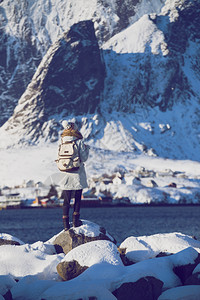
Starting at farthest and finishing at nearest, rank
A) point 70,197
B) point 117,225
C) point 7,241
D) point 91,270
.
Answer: point 117,225, point 7,241, point 70,197, point 91,270

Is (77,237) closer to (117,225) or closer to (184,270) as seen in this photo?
(184,270)

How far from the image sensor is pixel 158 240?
66.2 ft

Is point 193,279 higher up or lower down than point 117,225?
higher up

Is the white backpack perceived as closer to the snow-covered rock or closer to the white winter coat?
the white winter coat

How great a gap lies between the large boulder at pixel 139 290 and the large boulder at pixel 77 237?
12.4 ft

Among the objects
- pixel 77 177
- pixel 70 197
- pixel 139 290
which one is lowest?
pixel 139 290

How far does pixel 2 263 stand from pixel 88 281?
343 cm

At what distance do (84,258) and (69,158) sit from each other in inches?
139

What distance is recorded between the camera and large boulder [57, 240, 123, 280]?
Answer: 1738 cm

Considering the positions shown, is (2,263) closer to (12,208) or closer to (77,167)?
(77,167)

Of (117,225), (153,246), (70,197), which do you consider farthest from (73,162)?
(117,225)

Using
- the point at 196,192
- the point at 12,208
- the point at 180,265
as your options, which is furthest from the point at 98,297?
the point at 196,192

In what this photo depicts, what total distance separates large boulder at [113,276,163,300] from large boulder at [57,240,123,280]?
5.92 feet

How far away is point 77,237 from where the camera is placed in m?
19.5
